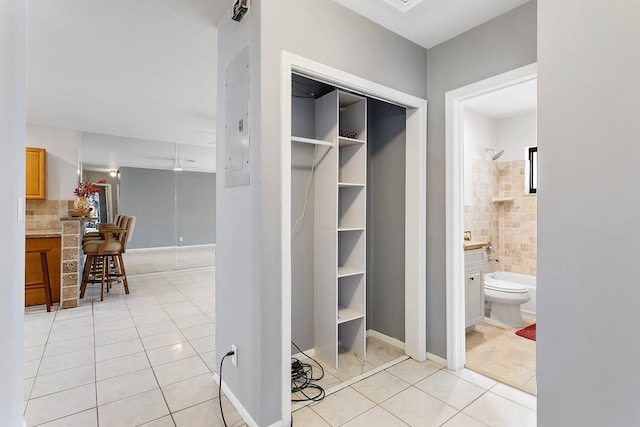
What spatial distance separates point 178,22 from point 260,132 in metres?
1.27

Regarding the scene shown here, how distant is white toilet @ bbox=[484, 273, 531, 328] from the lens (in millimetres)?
Answer: 3358

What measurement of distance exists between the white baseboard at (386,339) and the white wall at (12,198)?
8.31ft

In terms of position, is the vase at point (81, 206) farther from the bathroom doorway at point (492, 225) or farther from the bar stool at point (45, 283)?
the bathroom doorway at point (492, 225)

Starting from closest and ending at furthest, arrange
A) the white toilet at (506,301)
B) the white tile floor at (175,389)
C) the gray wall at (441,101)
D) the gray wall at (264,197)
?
the gray wall at (264,197) < the white tile floor at (175,389) < the gray wall at (441,101) < the white toilet at (506,301)

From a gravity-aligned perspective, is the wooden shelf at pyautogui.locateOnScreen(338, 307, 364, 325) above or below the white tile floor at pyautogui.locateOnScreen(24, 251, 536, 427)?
above

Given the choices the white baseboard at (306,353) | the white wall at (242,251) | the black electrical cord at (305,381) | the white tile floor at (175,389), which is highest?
the white wall at (242,251)

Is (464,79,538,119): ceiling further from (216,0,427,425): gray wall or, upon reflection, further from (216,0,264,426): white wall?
(216,0,264,426): white wall

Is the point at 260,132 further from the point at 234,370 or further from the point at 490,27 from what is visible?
the point at 490,27

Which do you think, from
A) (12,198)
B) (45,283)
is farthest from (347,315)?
(45,283)

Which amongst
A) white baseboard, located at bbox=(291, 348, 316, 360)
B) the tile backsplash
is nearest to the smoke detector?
white baseboard, located at bbox=(291, 348, 316, 360)

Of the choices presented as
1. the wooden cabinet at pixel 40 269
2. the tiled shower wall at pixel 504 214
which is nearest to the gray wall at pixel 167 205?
the wooden cabinet at pixel 40 269

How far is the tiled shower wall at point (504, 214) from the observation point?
13.3 ft

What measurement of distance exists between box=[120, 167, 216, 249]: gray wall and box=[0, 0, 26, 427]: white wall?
4321 millimetres

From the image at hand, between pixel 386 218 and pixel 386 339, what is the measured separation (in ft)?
3.73
